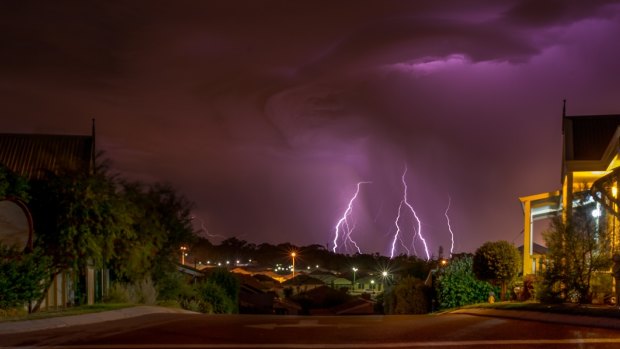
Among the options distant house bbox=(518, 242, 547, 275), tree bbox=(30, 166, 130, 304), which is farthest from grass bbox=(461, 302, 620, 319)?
tree bbox=(30, 166, 130, 304)

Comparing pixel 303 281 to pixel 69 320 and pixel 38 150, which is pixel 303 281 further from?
pixel 69 320

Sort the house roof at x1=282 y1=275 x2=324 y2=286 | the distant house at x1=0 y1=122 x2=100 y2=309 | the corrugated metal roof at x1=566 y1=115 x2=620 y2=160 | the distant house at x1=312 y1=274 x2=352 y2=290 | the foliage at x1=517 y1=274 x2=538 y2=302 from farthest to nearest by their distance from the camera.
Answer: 1. the distant house at x1=312 y1=274 x2=352 y2=290
2. the house roof at x1=282 y1=275 x2=324 y2=286
3. the corrugated metal roof at x1=566 y1=115 x2=620 y2=160
4. the distant house at x1=0 y1=122 x2=100 y2=309
5. the foliage at x1=517 y1=274 x2=538 y2=302

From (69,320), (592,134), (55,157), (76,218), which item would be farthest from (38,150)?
(592,134)

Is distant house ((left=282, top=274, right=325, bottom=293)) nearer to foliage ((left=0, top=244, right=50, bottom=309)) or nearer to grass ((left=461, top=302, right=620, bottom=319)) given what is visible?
foliage ((left=0, top=244, right=50, bottom=309))

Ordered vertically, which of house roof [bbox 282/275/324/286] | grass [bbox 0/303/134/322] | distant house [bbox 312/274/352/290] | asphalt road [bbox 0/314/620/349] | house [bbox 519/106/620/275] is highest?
house [bbox 519/106/620/275]

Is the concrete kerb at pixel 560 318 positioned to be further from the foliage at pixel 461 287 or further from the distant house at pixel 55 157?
the distant house at pixel 55 157

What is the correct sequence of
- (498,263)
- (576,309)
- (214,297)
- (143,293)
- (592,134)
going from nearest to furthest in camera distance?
(576,309)
(498,263)
(143,293)
(592,134)
(214,297)

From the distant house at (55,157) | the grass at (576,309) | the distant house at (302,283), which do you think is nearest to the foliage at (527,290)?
the grass at (576,309)

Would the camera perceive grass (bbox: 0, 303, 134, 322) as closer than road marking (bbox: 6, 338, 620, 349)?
No
